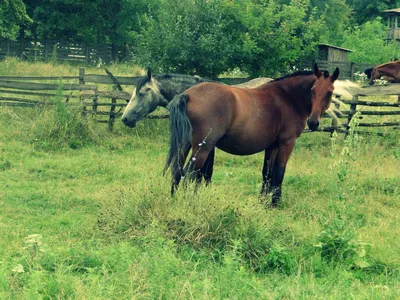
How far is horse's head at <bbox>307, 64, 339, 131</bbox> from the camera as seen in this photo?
7.30m

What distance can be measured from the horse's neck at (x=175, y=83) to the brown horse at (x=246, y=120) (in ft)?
4.72

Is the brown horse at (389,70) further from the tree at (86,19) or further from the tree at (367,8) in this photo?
the tree at (367,8)

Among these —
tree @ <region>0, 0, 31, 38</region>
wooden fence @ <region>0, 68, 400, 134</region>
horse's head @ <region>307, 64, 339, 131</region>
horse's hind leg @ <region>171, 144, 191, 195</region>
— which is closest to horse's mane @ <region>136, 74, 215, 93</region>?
horse's head @ <region>307, 64, 339, 131</region>

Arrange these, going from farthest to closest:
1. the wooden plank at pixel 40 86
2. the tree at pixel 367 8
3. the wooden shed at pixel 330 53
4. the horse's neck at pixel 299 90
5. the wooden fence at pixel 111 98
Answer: the tree at pixel 367 8
the wooden shed at pixel 330 53
the wooden plank at pixel 40 86
the wooden fence at pixel 111 98
the horse's neck at pixel 299 90

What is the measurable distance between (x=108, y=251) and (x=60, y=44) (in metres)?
30.5

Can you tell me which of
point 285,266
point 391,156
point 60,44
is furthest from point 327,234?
point 60,44

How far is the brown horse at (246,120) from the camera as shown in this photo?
6762mm

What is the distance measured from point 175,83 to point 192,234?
3.74 meters

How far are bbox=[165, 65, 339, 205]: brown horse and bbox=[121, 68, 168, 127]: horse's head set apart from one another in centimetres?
189

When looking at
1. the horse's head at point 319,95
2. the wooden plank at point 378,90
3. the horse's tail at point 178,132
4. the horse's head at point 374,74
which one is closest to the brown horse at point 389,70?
the horse's head at point 374,74

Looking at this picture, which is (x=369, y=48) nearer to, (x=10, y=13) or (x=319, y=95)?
(x=10, y=13)

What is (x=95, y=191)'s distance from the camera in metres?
8.19

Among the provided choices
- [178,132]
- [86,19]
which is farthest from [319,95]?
[86,19]

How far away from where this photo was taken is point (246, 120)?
23.7 feet
